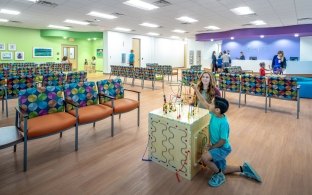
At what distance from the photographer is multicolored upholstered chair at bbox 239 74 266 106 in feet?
17.4

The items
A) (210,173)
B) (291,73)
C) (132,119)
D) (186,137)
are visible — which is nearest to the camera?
(186,137)

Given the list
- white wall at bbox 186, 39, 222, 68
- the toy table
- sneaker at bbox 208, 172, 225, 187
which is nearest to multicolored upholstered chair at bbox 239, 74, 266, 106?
the toy table

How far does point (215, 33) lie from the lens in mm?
13875

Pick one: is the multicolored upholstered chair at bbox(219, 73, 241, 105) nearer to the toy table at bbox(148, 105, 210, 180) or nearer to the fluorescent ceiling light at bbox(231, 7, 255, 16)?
the fluorescent ceiling light at bbox(231, 7, 255, 16)

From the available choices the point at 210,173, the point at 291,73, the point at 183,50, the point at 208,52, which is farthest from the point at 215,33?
the point at 210,173

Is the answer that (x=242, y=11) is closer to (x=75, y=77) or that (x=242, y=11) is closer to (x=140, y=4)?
(x=140, y=4)

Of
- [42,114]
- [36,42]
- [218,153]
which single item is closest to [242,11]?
[218,153]

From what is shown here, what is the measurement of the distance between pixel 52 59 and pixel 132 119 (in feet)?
41.0

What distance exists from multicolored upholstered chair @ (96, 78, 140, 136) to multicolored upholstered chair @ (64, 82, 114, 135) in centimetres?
11

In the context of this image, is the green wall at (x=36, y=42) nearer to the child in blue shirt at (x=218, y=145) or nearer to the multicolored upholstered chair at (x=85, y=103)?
the multicolored upholstered chair at (x=85, y=103)

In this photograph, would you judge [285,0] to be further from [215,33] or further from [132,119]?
[215,33]

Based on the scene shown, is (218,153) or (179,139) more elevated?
(179,139)

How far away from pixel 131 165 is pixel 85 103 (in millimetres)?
1516

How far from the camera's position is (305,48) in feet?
42.0
